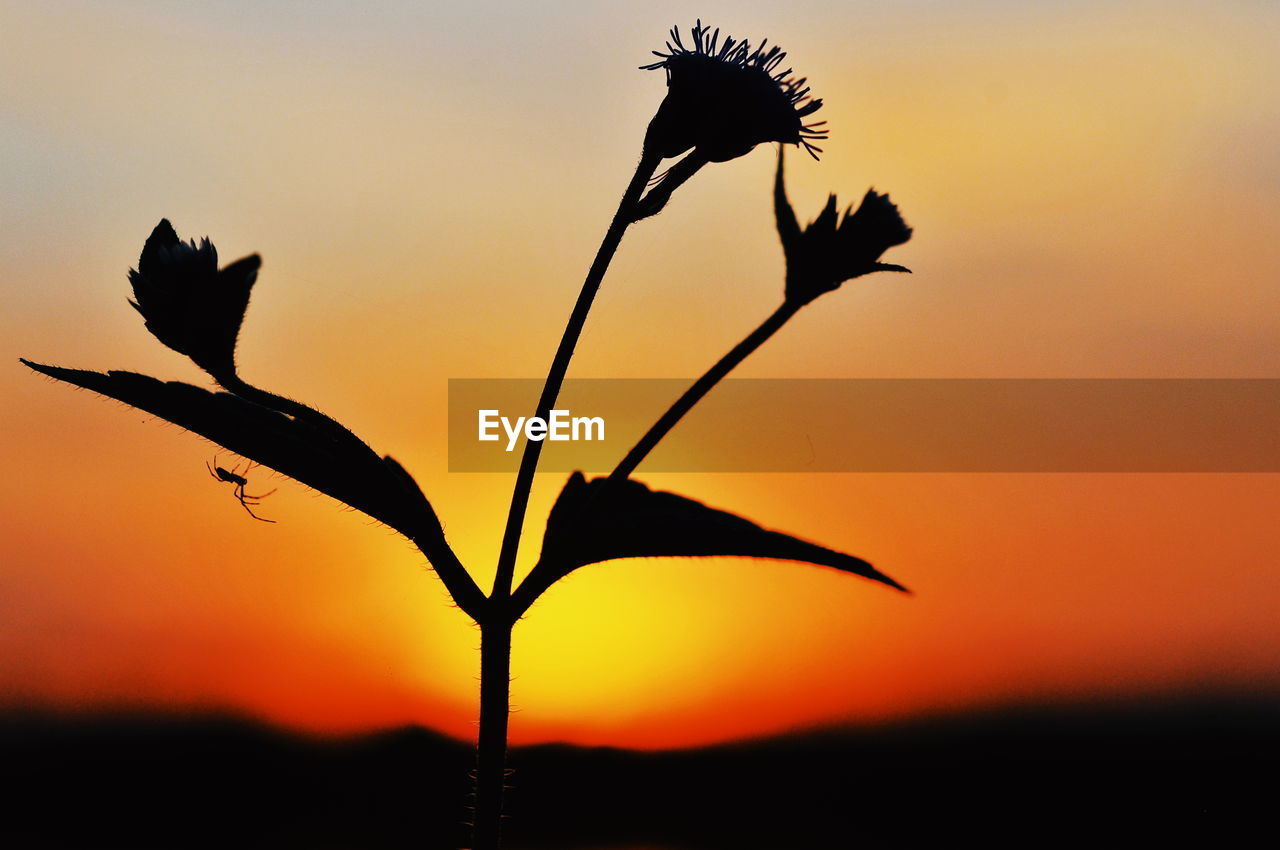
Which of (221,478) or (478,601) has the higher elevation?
(221,478)

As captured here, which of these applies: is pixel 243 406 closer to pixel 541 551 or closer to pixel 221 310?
pixel 221 310

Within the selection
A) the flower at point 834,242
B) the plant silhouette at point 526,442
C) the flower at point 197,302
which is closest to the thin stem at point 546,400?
the plant silhouette at point 526,442

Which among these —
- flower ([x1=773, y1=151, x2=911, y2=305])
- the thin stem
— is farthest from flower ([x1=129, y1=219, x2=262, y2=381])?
flower ([x1=773, y1=151, x2=911, y2=305])

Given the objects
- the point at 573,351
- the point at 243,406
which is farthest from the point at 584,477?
the point at 243,406

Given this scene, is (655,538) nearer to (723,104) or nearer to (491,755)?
(491,755)

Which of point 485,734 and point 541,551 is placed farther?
point 541,551

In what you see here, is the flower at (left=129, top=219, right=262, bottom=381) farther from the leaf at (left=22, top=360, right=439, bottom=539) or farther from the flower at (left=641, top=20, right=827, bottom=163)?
the flower at (left=641, top=20, right=827, bottom=163)

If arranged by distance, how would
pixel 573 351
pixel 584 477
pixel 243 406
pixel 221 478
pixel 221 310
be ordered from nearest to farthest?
pixel 573 351, pixel 243 406, pixel 221 310, pixel 584 477, pixel 221 478
